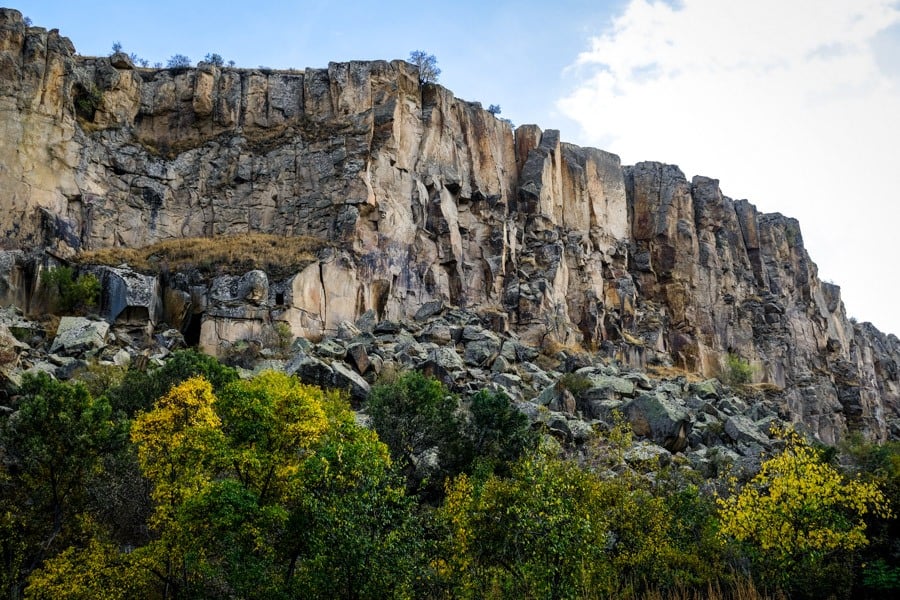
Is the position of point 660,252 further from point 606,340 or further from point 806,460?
point 806,460

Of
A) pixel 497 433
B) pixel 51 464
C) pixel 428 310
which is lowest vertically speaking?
pixel 51 464

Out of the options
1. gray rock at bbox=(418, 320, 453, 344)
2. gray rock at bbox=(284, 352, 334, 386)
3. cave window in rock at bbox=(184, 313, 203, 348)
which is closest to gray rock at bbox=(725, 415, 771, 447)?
gray rock at bbox=(418, 320, 453, 344)

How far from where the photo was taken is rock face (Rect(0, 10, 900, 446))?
47.1 meters

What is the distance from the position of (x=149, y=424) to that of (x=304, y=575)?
653 centimetres

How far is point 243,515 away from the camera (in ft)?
59.6

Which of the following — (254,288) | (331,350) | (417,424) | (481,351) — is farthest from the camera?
Answer: (481,351)

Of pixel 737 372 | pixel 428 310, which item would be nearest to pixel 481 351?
pixel 428 310

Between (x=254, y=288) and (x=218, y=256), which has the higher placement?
(x=218, y=256)

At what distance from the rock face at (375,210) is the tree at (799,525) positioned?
74.2 feet

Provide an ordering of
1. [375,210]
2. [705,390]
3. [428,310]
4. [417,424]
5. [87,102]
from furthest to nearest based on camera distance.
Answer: [87,102] < [375,210] < [428,310] < [705,390] < [417,424]

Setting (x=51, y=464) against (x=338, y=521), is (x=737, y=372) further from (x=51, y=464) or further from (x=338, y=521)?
(x=51, y=464)

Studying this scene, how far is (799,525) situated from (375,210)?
38191 millimetres

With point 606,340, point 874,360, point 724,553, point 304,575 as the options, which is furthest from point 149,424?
point 874,360

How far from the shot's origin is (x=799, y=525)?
1945cm
